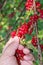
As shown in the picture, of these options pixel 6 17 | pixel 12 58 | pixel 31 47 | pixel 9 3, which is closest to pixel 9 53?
pixel 12 58

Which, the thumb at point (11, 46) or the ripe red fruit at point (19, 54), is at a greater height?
the thumb at point (11, 46)

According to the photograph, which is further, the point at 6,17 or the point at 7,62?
the point at 6,17

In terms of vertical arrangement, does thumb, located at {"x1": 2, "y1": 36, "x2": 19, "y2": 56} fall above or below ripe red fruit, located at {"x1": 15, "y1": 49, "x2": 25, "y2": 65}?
above

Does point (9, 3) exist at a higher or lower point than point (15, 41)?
lower

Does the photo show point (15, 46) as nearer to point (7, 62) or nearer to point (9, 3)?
point (7, 62)

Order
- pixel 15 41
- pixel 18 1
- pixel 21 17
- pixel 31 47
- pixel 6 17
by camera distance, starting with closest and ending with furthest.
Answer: pixel 15 41 < pixel 31 47 < pixel 21 17 < pixel 18 1 < pixel 6 17

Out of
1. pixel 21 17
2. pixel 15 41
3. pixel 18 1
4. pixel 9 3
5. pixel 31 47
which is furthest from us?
pixel 9 3

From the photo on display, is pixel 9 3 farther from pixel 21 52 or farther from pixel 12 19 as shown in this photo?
pixel 21 52

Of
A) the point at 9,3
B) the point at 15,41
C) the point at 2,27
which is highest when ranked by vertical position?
the point at 15,41
